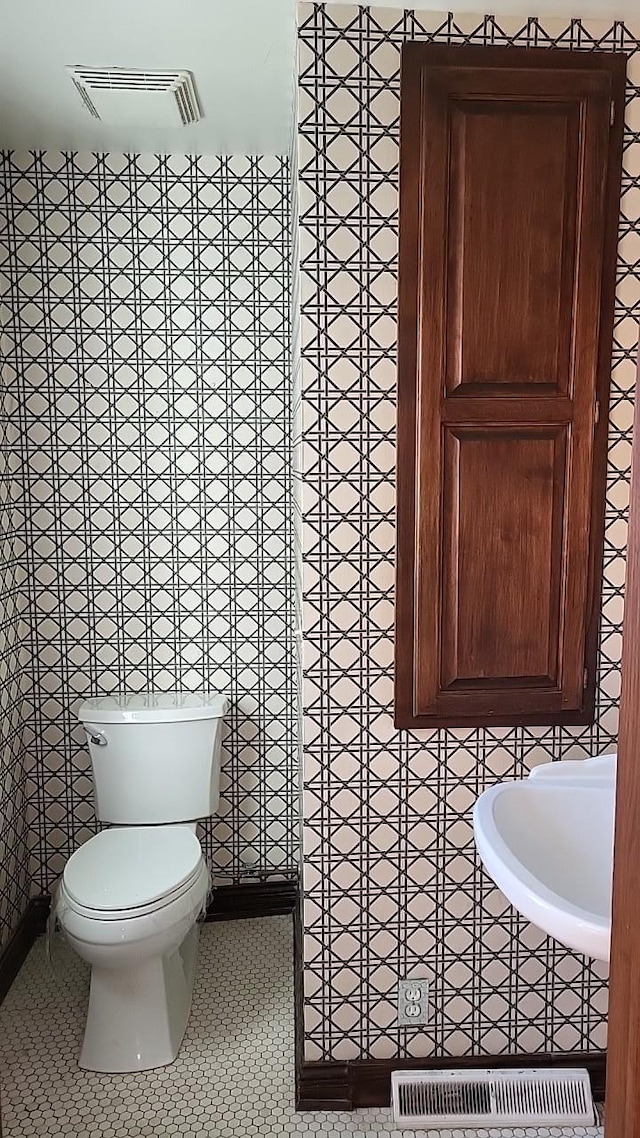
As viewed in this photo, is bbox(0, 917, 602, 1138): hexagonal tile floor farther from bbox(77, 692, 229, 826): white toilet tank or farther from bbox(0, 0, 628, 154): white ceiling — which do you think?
bbox(0, 0, 628, 154): white ceiling

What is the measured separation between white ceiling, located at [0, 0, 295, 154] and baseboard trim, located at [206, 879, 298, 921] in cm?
233

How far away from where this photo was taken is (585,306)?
6.36 feet

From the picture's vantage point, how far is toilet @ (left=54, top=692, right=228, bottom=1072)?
2.18 metres

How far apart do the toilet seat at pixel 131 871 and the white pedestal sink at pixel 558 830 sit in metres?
0.90

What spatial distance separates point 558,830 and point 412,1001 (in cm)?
63

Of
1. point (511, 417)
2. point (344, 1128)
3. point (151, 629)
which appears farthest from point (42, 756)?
point (511, 417)

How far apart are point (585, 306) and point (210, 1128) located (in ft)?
6.74

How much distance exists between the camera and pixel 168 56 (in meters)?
2.05

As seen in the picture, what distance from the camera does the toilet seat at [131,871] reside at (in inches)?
85.2

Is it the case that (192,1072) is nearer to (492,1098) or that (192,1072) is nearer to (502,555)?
(492,1098)

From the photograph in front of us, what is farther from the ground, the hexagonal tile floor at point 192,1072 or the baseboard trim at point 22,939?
the baseboard trim at point 22,939

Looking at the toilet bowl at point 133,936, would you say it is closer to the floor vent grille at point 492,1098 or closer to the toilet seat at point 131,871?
the toilet seat at point 131,871

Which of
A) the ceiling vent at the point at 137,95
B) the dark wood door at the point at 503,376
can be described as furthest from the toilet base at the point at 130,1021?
the ceiling vent at the point at 137,95

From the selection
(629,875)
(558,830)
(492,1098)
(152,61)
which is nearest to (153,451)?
(152,61)
